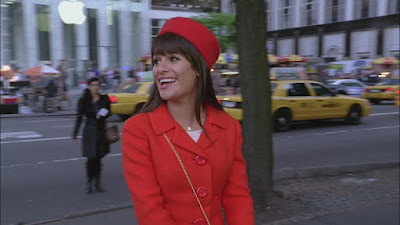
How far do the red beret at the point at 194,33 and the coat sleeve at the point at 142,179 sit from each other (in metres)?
0.47

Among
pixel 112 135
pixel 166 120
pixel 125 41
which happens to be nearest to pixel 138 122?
pixel 166 120

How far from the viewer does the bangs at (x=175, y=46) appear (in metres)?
1.84

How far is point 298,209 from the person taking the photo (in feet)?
16.4

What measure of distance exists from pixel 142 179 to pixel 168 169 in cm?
13

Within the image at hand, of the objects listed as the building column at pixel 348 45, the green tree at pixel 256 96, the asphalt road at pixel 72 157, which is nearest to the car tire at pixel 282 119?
the asphalt road at pixel 72 157

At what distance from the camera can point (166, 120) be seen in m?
1.90

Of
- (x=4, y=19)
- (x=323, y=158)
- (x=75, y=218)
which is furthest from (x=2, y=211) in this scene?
(x=4, y=19)

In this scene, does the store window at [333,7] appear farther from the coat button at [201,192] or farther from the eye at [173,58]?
the coat button at [201,192]

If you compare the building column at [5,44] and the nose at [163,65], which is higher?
the building column at [5,44]

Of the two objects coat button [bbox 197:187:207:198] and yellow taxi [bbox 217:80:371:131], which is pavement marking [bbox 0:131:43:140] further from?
A: coat button [bbox 197:187:207:198]

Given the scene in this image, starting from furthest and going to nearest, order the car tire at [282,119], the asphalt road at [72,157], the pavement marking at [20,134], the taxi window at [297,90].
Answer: the taxi window at [297,90], the car tire at [282,119], the pavement marking at [20,134], the asphalt road at [72,157]

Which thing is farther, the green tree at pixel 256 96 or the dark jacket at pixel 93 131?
the dark jacket at pixel 93 131

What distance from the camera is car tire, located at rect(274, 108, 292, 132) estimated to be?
1223 centimetres

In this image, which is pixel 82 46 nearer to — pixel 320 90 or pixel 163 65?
pixel 320 90
